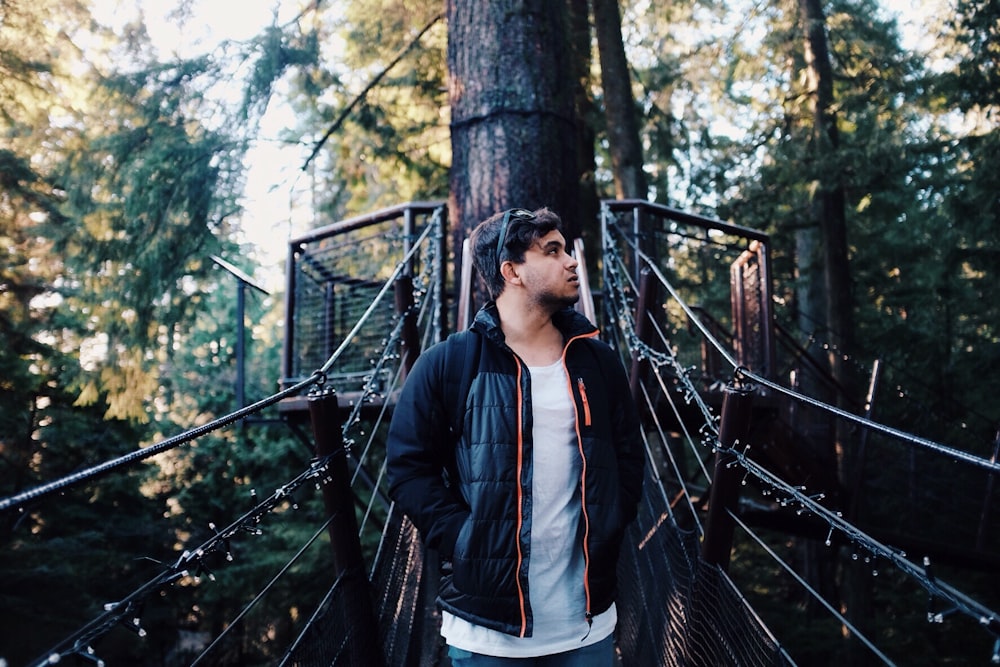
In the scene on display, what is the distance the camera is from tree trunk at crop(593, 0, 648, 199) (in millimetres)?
8400

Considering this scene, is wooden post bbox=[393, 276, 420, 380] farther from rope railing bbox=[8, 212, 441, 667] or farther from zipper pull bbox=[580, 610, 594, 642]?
zipper pull bbox=[580, 610, 594, 642]

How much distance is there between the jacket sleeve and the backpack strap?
2 cm

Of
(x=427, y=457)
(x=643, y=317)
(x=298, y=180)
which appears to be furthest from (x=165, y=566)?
(x=298, y=180)

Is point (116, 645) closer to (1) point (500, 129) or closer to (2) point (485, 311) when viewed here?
(1) point (500, 129)

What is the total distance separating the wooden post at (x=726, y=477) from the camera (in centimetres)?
238

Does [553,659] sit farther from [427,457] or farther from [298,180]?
[298,180]

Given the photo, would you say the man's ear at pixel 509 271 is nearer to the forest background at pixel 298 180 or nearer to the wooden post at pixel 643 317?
the wooden post at pixel 643 317

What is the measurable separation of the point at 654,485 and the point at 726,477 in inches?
61.1

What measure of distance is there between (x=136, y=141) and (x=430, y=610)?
566 cm

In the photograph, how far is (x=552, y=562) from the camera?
5.81ft

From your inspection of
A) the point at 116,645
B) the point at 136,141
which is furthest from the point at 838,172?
the point at 116,645

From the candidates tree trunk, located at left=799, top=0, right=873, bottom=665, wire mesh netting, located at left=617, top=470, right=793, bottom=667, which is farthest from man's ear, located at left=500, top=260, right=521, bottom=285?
tree trunk, located at left=799, top=0, right=873, bottom=665

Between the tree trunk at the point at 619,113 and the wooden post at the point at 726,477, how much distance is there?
6.10 metres

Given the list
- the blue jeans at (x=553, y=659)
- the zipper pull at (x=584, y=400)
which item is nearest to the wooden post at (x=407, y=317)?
the zipper pull at (x=584, y=400)
